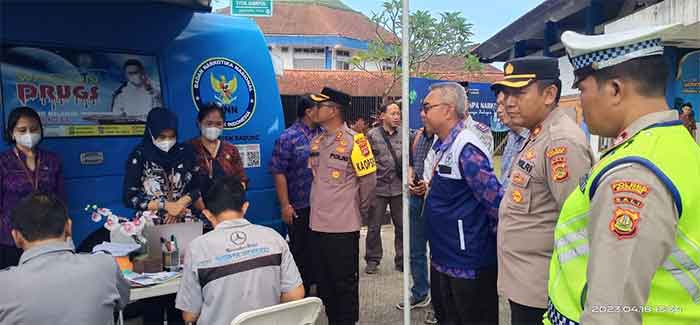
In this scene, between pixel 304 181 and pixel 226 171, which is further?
pixel 304 181

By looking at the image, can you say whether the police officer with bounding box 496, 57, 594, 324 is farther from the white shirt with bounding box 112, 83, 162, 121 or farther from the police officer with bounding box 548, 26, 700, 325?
the white shirt with bounding box 112, 83, 162, 121

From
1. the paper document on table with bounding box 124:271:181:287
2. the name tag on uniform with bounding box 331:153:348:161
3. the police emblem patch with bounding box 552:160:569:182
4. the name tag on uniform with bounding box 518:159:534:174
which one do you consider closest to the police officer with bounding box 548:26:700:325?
the police emblem patch with bounding box 552:160:569:182

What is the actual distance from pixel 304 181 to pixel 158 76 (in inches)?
54.7

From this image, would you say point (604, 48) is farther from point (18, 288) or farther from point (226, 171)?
point (226, 171)

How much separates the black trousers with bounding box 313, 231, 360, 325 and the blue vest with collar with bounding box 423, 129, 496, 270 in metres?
0.94

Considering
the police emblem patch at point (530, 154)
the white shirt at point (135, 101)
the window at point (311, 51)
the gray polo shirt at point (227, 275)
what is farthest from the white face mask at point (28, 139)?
the window at point (311, 51)

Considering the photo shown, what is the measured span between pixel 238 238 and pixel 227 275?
0.16 metres

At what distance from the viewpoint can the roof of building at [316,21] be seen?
32841 millimetres

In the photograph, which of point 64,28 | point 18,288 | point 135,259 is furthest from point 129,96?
point 18,288

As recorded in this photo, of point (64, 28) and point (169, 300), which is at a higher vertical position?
point (64, 28)

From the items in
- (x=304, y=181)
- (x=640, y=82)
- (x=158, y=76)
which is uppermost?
(x=158, y=76)

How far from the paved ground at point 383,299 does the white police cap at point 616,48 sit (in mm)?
3298

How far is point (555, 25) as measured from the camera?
28.9 ft

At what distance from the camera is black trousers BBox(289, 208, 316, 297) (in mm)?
4430
